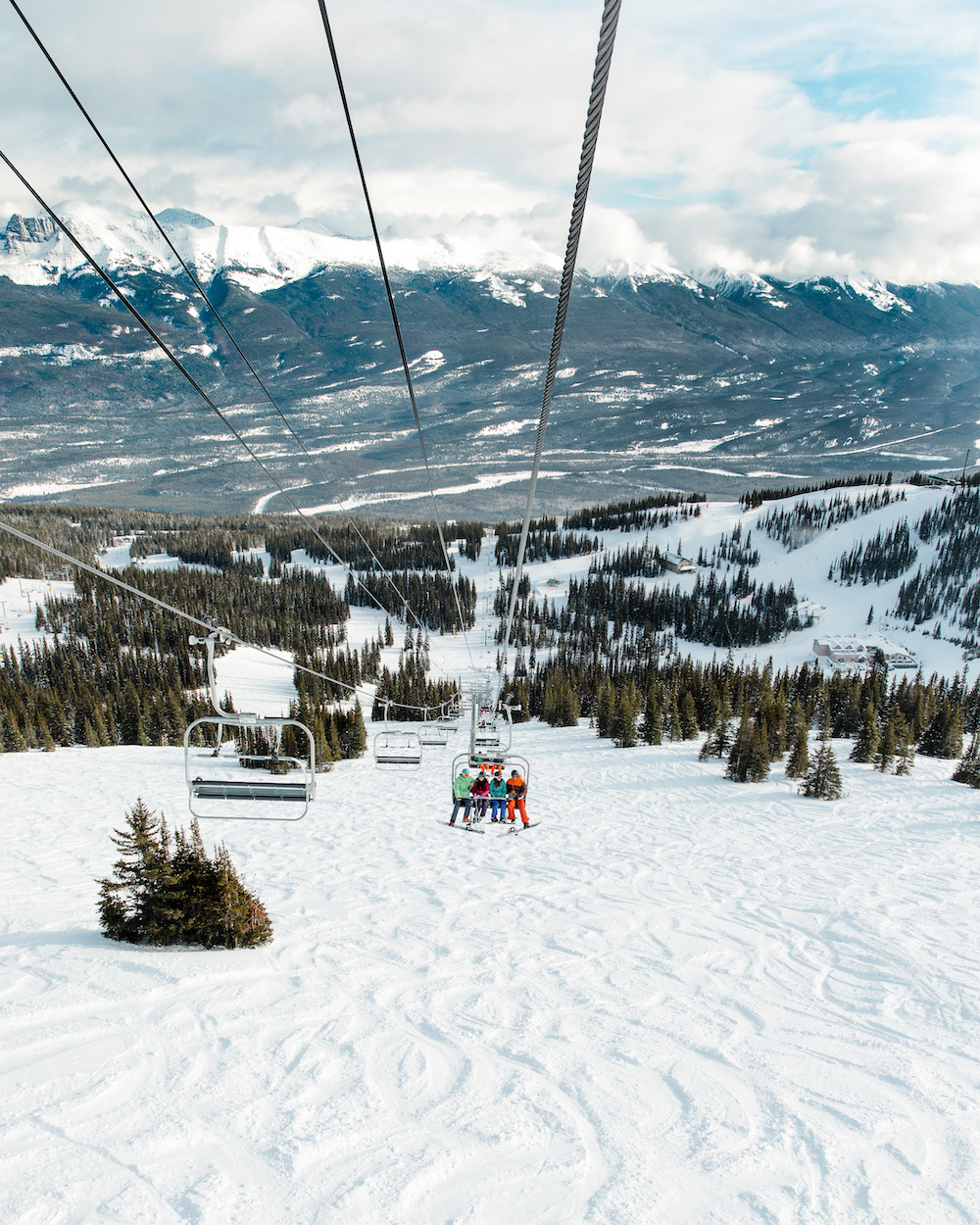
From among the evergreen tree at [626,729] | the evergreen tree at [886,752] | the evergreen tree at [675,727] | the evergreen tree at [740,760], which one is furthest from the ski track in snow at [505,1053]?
the evergreen tree at [675,727]

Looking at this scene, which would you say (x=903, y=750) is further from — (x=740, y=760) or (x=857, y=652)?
(x=857, y=652)

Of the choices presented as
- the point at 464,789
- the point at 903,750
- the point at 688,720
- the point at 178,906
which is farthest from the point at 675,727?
the point at 178,906

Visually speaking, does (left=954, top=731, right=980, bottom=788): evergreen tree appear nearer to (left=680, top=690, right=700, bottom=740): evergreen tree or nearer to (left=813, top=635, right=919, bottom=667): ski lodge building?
(left=680, top=690, right=700, bottom=740): evergreen tree

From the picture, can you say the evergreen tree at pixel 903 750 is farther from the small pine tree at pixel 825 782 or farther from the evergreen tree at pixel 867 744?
the small pine tree at pixel 825 782

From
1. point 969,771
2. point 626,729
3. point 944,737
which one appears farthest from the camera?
point 626,729

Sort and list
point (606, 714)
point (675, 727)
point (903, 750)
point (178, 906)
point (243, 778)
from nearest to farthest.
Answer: point (178, 906)
point (243, 778)
point (903, 750)
point (675, 727)
point (606, 714)
